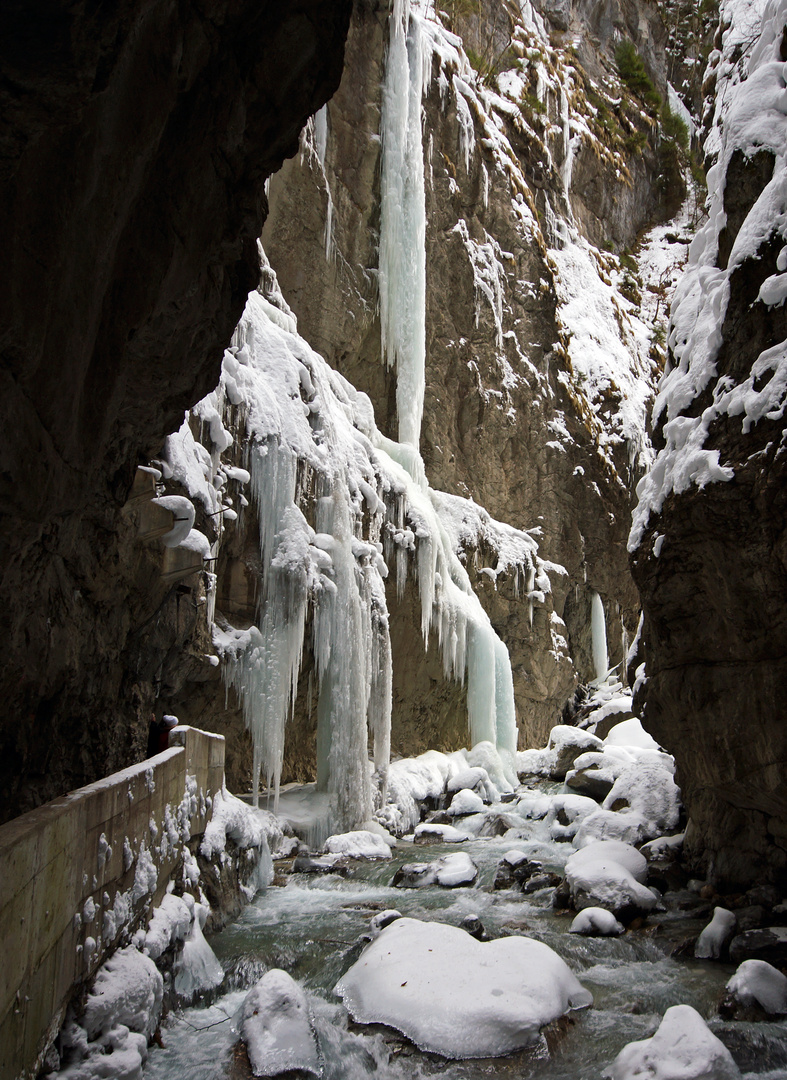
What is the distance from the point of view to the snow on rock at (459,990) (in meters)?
4.90

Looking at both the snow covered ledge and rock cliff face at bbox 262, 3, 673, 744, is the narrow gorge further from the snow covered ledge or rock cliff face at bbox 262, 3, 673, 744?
rock cliff face at bbox 262, 3, 673, 744

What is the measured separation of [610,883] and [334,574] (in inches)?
232

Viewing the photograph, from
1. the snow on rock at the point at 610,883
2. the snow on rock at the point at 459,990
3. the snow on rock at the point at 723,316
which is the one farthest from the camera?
the snow on rock at the point at 610,883

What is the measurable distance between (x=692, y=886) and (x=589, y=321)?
21.7m

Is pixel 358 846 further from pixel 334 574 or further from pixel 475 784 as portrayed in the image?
pixel 475 784

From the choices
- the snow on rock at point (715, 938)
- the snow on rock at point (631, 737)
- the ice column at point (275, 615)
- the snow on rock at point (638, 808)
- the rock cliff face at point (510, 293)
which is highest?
the rock cliff face at point (510, 293)

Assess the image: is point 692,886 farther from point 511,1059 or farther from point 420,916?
point 511,1059

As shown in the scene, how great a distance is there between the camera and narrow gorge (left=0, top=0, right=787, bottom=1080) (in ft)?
12.2

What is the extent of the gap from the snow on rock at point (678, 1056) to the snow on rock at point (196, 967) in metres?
2.87

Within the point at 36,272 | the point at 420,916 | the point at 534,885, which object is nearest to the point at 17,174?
the point at 36,272

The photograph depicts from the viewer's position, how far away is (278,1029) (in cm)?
484

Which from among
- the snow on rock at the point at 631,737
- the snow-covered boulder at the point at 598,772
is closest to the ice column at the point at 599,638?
the snow on rock at the point at 631,737

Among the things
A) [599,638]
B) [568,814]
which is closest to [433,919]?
[568,814]

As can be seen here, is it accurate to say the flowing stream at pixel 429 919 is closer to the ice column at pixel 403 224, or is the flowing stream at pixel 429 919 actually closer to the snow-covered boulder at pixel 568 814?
the snow-covered boulder at pixel 568 814
